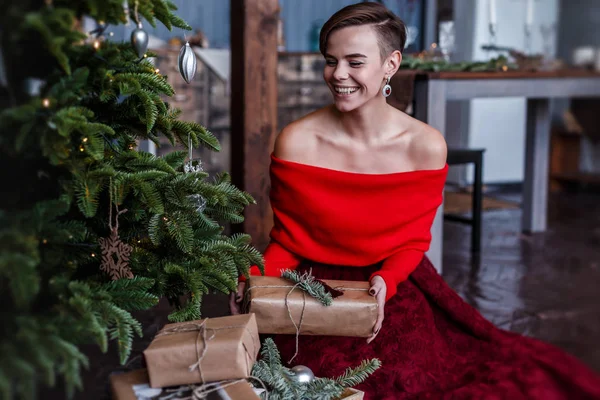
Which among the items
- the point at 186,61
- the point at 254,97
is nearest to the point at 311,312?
the point at 186,61

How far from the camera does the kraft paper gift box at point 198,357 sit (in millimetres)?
1604

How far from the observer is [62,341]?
1.40 m

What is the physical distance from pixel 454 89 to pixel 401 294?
5.49 feet

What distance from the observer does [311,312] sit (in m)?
1.89

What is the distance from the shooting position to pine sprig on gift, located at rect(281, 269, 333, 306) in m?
1.87

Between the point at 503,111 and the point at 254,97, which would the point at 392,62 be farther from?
the point at 503,111

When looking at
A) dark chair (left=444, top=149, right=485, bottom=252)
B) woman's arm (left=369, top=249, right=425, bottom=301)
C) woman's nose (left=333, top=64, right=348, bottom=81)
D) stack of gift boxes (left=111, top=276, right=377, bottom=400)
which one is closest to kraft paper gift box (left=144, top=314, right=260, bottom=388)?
stack of gift boxes (left=111, top=276, right=377, bottom=400)

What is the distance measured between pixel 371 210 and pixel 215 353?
78 cm

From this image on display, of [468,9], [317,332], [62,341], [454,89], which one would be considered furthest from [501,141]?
[62,341]

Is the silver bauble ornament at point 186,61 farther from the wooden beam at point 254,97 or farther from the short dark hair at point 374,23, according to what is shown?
the wooden beam at point 254,97

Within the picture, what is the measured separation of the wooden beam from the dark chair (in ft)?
3.68

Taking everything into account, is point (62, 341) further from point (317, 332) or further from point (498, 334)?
point (498, 334)

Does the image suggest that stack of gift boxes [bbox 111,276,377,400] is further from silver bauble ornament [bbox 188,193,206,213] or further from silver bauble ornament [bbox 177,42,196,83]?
silver bauble ornament [bbox 177,42,196,83]

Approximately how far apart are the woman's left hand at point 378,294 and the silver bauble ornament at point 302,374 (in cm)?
19
